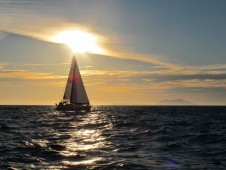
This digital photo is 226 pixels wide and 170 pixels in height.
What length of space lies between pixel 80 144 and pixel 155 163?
9.42 metres

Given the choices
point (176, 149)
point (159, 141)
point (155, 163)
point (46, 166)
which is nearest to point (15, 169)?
point (46, 166)

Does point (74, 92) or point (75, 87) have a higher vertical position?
point (75, 87)

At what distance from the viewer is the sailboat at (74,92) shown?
10562 cm

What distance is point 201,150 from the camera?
26031 millimetres

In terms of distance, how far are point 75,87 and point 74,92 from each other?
59.4 inches

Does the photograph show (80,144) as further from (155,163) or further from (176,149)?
(155,163)

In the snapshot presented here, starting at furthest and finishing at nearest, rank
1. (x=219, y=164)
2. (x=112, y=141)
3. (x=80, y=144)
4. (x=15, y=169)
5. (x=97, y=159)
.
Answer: (x=112, y=141) → (x=80, y=144) → (x=97, y=159) → (x=219, y=164) → (x=15, y=169)

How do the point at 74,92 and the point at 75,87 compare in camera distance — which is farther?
the point at 75,87

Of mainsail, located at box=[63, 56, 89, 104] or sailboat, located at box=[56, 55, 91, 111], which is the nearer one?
sailboat, located at box=[56, 55, 91, 111]

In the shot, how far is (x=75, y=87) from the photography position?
106 m

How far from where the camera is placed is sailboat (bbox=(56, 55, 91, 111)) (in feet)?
347

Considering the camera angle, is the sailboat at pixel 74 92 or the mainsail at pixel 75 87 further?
the mainsail at pixel 75 87

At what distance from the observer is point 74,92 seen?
347 feet

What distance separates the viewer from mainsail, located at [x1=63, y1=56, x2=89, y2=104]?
347 feet
